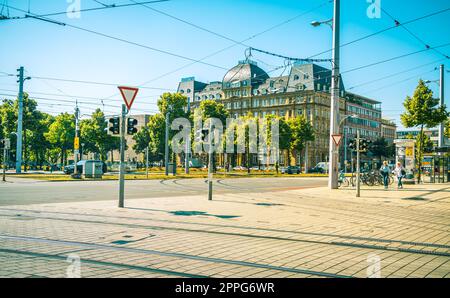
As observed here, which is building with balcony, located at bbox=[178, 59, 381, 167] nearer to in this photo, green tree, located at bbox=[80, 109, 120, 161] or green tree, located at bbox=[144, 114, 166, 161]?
green tree, located at bbox=[144, 114, 166, 161]

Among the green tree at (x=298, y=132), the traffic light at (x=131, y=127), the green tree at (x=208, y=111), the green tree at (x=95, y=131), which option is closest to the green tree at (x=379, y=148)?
the green tree at (x=298, y=132)

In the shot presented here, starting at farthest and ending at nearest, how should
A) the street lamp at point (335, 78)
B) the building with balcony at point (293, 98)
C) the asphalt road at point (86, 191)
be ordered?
the building with balcony at point (293, 98)
the street lamp at point (335, 78)
the asphalt road at point (86, 191)

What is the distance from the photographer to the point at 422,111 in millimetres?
30266

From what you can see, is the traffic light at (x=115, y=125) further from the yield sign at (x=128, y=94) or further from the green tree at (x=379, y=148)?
the green tree at (x=379, y=148)

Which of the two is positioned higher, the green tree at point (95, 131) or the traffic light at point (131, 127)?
the green tree at point (95, 131)

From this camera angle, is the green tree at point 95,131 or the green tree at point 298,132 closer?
the green tree at point 298,132

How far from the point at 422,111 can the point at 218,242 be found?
28919 mm

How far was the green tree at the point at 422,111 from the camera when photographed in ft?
98.6

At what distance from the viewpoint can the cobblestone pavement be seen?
198 inches

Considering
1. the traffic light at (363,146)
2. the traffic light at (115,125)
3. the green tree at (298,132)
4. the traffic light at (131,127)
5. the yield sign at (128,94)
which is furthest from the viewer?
the green tree at (298,132)

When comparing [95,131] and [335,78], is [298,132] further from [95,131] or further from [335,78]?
[335,78]

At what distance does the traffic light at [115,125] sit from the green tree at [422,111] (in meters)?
25.9

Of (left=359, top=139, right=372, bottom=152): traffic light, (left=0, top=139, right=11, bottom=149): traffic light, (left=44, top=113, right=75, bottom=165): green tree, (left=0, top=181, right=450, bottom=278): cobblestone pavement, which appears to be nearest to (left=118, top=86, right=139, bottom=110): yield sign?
(left=0, top=181, right=450, bottom=278): cobblestone pavement

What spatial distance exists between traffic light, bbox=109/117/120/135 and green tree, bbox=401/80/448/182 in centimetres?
2595
